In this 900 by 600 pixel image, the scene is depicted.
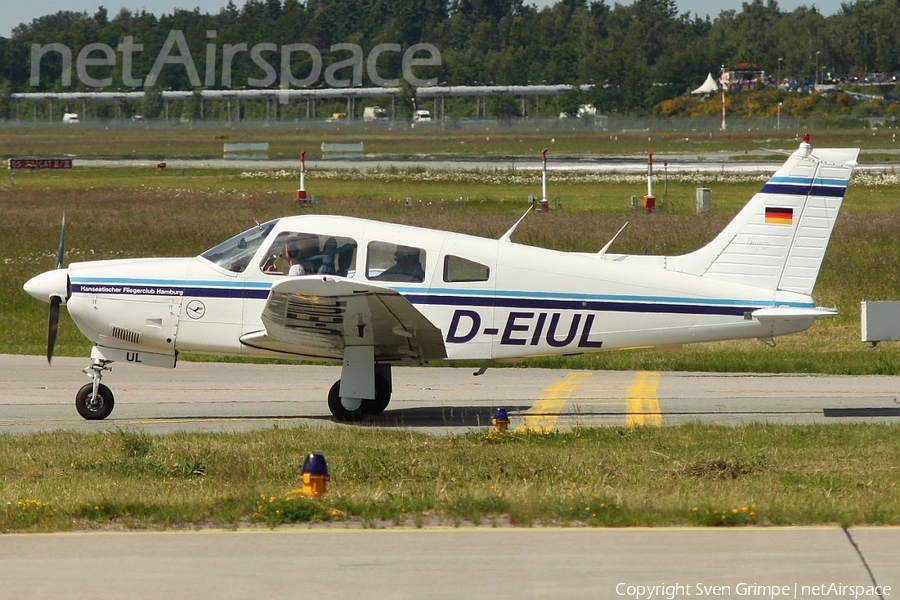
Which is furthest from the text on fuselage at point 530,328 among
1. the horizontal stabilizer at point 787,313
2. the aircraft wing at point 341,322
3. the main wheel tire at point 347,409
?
the horizontal stabilizer at point 787,313

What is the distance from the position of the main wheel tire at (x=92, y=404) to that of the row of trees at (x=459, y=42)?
121m

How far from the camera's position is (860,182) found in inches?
1656

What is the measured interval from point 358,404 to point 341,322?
102 cm

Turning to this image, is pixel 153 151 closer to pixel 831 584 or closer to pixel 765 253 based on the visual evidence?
pixel 765 253

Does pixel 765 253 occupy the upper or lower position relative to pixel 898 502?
upper

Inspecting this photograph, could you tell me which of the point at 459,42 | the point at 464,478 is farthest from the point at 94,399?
the point at 459,42

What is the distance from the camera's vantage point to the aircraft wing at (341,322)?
11180 millimetres

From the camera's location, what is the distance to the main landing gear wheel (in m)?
12.4

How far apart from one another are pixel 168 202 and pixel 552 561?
28.9 meters

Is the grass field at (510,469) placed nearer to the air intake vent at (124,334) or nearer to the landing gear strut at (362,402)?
the landing gear strut at (362,402)

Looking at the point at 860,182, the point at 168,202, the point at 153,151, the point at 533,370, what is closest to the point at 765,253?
the point at 533,370

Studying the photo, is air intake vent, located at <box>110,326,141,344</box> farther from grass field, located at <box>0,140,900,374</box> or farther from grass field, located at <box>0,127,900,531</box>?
grass field, located at <box>0,140,900,374</box>

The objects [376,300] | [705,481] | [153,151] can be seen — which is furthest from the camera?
[153,151]

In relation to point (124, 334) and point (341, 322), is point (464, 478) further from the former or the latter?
point (124, 334)
